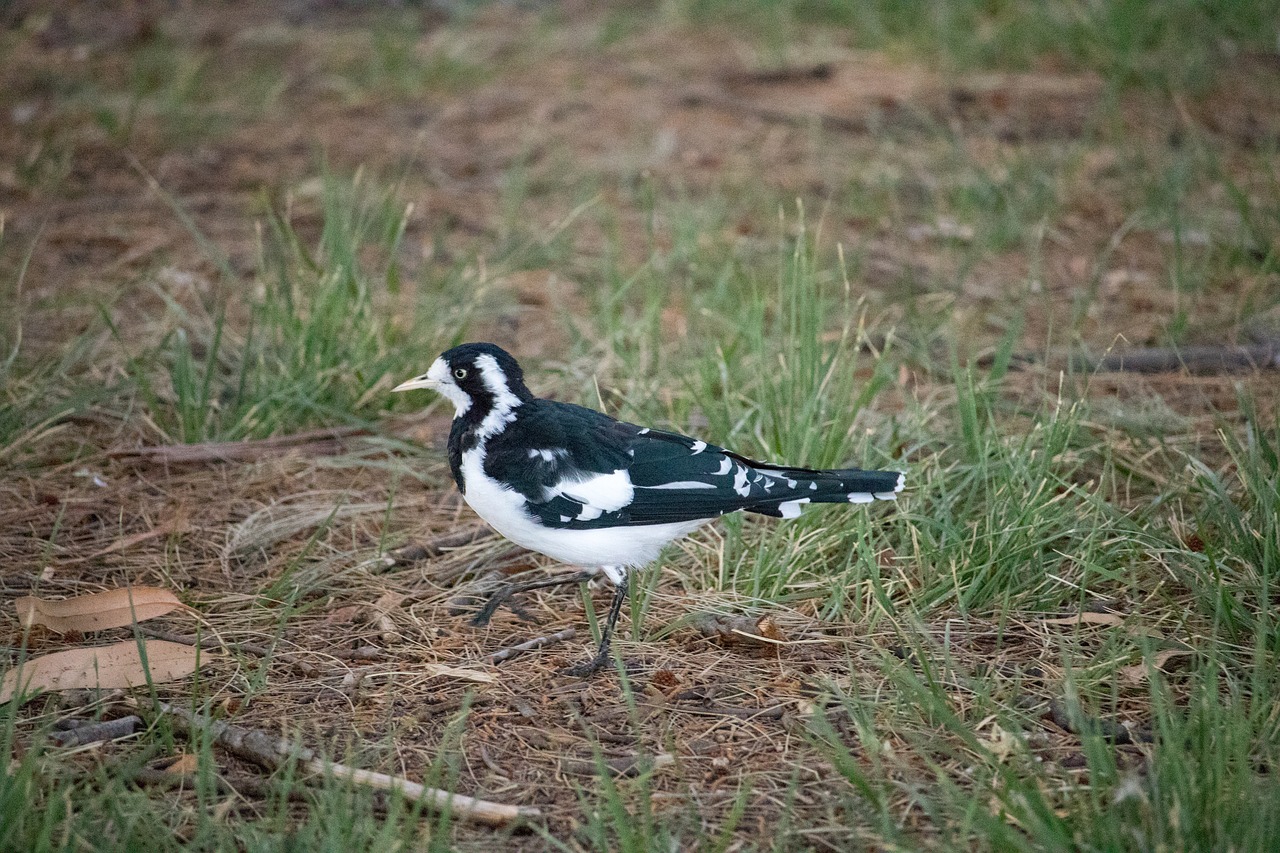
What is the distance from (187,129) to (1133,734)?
5.53m

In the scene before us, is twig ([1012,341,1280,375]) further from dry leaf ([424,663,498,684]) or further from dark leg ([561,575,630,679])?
dry leaf ([424,663,498,684])

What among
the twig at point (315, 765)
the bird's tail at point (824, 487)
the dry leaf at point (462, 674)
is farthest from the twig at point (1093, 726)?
the dry leaf at point (462, 674)

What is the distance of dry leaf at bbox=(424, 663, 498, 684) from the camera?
9.78ft

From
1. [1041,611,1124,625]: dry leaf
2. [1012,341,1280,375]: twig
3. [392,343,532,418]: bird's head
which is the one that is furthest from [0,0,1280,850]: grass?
[392,343,532,418]: bird's head

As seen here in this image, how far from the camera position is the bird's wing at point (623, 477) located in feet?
9.97

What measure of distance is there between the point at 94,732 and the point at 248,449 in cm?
145

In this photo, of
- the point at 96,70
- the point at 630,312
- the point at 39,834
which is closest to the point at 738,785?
the point at 39,834

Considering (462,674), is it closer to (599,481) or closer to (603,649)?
(603,649)

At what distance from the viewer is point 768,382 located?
3.73 meters

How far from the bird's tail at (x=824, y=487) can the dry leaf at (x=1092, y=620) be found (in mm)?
528

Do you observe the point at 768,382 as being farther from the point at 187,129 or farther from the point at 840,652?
the point at 187,129

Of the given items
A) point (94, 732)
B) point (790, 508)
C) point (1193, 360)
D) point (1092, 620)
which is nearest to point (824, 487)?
point (790, 508)

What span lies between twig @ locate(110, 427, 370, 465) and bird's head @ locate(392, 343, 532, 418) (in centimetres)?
95

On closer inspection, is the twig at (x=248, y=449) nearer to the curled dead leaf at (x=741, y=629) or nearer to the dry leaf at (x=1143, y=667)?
the curled dead leaf at (x=741, y=629)
